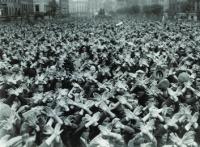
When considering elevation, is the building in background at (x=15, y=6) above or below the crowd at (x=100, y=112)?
above

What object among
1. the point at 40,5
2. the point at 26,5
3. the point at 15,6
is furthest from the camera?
the point at 40,5

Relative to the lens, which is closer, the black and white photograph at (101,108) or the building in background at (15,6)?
the black and white photograph at (101,108)

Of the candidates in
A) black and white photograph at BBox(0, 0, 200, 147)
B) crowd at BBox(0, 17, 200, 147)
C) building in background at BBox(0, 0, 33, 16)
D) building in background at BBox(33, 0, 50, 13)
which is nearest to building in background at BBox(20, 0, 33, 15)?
building in background at BBox(0, 0, 33, 16)

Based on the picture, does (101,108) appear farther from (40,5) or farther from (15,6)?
(40,5)

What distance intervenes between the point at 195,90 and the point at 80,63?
332cm

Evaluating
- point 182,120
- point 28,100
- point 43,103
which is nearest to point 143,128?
point 182,120

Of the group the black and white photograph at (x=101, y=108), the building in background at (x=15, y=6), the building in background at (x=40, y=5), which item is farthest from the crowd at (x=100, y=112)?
the building in background at (x=40, y=5)

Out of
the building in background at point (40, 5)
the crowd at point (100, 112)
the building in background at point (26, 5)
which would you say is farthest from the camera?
the building in background at point (40, 5)

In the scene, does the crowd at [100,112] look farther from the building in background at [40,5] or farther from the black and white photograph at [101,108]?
the building in background at [40,5]

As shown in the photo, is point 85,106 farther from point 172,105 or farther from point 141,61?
point 141,61

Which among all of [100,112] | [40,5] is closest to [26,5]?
[40,5]

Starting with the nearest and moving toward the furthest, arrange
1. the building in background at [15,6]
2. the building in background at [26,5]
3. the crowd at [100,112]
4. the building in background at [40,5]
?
the crowd at [100,112] → the building in background at [15,6] → the building in background at [26,5] → the building in background at [40,5]

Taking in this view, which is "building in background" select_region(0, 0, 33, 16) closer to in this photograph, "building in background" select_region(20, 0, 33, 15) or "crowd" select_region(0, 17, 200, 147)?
"building in background" select_region(20, 0, 33, 15)

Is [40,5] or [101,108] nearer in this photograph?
[101,108]
